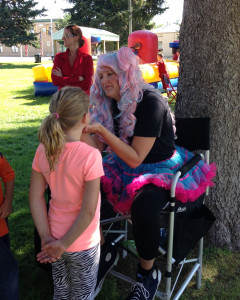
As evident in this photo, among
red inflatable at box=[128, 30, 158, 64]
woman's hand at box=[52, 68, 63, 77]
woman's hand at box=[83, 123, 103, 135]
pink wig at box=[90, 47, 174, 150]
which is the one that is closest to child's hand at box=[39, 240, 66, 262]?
woman's hand at box=[83, 123, 103, 135]

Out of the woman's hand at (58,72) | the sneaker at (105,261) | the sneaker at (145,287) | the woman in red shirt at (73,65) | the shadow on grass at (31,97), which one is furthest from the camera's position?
the shadow on grass at (31,97)

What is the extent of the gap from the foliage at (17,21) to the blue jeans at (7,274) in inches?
1128

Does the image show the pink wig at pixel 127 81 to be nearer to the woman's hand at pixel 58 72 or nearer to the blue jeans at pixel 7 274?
the blue jeans at pixel 7 274

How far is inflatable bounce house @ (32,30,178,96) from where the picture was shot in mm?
9664

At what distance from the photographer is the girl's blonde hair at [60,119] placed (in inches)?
55.7

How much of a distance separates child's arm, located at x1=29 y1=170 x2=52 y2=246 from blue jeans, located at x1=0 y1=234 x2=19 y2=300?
1.05 feet

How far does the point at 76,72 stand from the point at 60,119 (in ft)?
10.2

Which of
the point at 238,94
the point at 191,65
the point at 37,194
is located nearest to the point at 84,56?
the point at 191,65

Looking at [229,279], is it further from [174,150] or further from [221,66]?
[221,66]

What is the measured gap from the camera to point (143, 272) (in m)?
1.94

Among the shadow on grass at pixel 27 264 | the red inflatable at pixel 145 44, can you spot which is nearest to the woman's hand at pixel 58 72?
the shadow on grass at pixel 27 264

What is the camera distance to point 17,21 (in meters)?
28.2

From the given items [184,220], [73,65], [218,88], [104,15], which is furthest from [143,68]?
[104,15]

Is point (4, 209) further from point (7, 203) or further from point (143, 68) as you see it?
point (143, 68)
